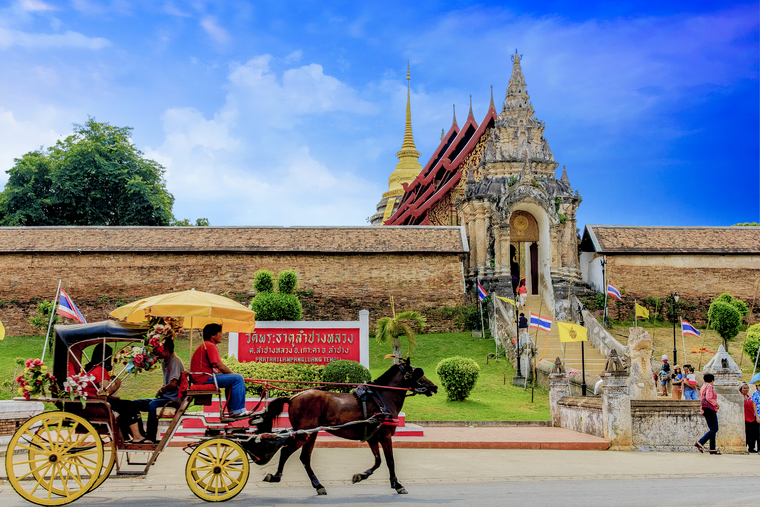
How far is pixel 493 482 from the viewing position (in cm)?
827

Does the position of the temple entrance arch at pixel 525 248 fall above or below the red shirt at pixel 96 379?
above

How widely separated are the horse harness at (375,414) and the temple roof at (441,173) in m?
24.3

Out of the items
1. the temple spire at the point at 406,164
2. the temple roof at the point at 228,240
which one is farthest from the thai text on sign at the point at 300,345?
the temple spire at the point at 406,164

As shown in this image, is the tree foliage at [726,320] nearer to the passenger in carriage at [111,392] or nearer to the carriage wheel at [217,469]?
the carriage wheel at [217,469]

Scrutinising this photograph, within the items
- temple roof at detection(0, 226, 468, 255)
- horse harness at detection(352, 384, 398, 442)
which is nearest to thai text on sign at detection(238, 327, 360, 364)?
horse harness at detection(352, 384, 398, 442)

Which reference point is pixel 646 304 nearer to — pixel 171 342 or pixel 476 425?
pixel 476 425

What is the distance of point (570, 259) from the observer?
88.3 ft

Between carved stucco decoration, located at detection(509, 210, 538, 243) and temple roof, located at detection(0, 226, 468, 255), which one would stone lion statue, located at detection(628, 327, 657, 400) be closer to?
temple roof, located at detection(0, 226, 468, 255)

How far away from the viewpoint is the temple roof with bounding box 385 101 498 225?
31891 mm

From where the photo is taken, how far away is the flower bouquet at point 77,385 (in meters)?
6.73

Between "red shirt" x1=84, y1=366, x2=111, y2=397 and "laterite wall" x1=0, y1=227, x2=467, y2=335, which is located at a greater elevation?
"laterite wall" x1=0, y1=227, x2=467, y2=335

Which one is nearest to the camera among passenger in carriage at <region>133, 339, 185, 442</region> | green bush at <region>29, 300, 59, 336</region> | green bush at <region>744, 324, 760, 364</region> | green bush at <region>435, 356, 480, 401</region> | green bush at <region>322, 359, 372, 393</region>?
passenger in carriage at <region>133, 339, 185, 442</region>

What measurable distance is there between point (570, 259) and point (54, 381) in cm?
2285

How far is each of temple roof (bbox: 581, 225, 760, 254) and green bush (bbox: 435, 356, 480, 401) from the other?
469 inches
